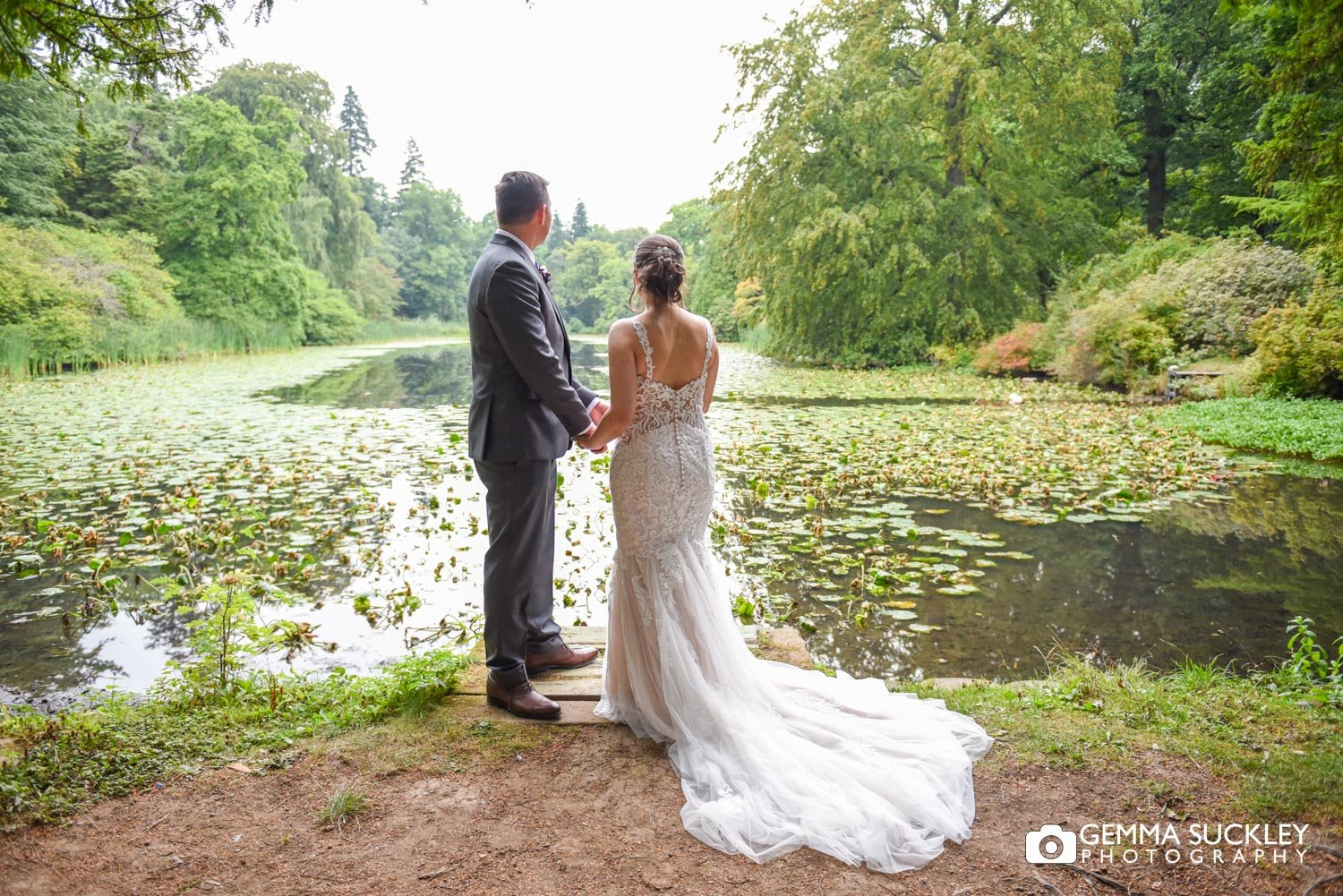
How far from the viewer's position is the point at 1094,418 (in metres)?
11.2

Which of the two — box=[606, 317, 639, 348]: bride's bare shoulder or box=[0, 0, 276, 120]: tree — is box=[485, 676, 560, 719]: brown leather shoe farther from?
box=[0, 0, 276, 120]: tree

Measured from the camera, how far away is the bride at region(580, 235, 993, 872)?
2.61 meters

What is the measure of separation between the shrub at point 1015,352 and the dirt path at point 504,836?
1687 centimetres

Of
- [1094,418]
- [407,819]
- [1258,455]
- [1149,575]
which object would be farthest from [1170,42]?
[407,819]

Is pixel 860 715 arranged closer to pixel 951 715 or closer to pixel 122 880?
pixel 951 715

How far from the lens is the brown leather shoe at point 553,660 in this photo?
136 inches

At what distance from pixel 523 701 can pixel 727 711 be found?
2.66ft

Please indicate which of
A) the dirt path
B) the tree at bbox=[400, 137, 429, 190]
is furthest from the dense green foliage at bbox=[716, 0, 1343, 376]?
the tree at bbox=[400, 137, 429, 190]

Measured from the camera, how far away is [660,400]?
305cm

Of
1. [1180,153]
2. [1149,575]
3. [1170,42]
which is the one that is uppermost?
[1170,42]

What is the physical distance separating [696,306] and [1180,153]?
1846 centimetres

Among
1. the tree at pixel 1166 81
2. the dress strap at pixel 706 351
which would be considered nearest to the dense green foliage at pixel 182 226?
the dress strap at pixel 706 351

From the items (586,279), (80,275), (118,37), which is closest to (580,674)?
(118,37)

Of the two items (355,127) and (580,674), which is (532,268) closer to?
(580,674)
